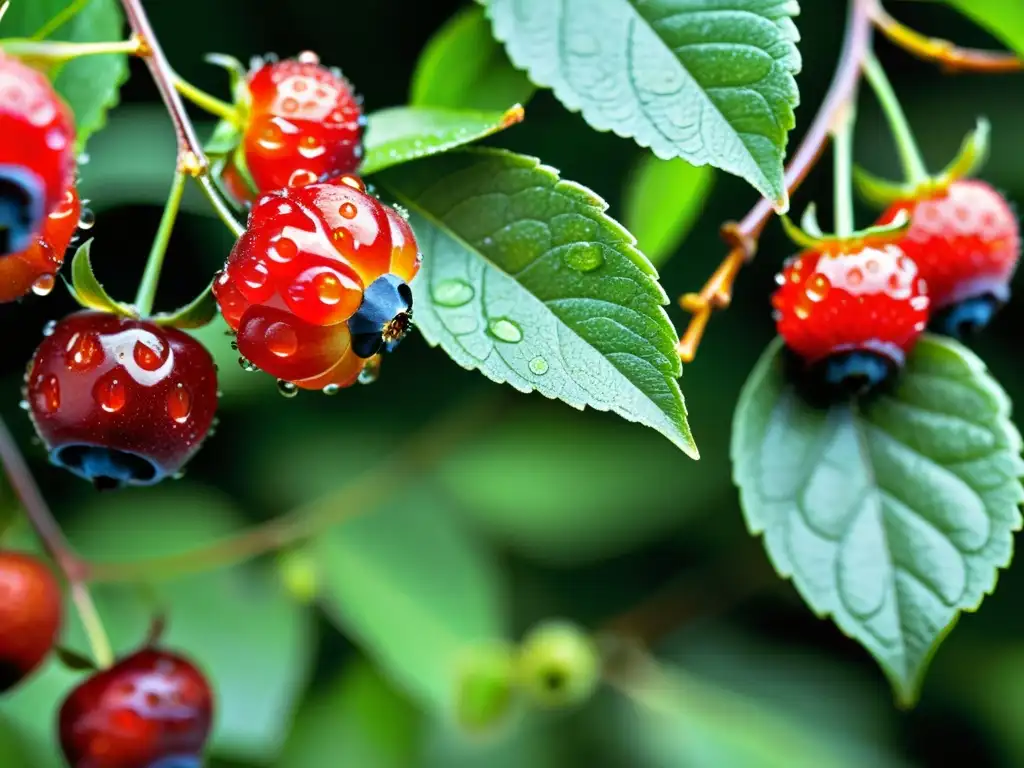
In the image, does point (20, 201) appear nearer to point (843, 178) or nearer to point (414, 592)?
point (843, 178)

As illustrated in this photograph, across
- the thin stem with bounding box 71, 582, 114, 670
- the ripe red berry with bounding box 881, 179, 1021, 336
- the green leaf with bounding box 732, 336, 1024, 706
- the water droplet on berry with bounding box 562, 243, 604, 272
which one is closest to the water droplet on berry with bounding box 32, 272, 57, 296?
the water droplet on berry with bounding box 562, 243, 604, 272

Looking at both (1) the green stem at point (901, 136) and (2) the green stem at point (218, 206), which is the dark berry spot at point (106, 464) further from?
(1) the green stem at point (901, 136)

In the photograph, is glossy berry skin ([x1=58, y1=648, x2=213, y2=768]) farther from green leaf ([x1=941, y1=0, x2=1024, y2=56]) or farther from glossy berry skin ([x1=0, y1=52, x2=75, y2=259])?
green leaf ([x1=941, y1=0, x2=1024, y2=56])

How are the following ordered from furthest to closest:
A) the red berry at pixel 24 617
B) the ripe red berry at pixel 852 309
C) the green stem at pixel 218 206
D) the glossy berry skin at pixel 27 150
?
the red berry at pixel 24 617, the ripe red berry at pixel 852 309, the green stem at pixel 218 206, the glossy berry skin at pixel 27 150

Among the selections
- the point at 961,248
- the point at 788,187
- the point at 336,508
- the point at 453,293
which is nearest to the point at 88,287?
the point at 453,293

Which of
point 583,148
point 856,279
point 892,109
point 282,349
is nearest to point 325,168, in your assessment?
point 282,349

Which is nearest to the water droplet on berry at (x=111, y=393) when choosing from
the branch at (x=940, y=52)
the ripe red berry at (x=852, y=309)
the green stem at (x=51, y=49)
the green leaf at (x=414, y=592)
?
the green stem at (x=51, y=49)
